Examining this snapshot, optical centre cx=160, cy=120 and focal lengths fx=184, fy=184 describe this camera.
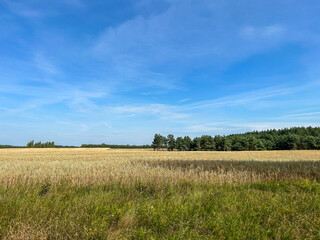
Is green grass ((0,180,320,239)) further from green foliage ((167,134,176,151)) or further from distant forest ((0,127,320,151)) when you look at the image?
green foliage ((167,134,176,151))

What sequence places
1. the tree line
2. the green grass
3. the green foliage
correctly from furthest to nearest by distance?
the green foliage, the tree line, the green grass

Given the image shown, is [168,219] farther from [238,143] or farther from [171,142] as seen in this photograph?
[171,142]

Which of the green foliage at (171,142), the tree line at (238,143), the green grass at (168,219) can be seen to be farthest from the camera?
the green foliage at (171,142)

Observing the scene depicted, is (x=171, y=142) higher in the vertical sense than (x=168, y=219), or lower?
higher

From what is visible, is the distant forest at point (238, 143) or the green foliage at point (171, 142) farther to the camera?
the green foliage at point (171, 142)

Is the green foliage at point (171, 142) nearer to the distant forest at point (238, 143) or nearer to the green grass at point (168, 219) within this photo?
the distant forest at point (238, 143)

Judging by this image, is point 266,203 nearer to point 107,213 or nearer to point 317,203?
point 317,203

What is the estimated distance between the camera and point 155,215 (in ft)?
14.6

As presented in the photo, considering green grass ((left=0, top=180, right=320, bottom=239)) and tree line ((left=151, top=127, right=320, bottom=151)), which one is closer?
green grass ((left=0, top=180, right=320, bottom=239))

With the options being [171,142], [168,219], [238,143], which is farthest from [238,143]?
[168,219]

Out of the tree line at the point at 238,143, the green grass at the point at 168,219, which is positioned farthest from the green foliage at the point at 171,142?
the green grass at the point at 168,219

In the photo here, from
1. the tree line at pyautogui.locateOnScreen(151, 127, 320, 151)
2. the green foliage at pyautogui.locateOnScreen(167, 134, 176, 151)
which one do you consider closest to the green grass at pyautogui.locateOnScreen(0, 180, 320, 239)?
the tree line at pyautogui.locateOnScreen(151, 127, 320, 151)

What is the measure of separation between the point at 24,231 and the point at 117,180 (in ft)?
17.7

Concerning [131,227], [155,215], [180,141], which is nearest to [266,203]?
[155,215]
